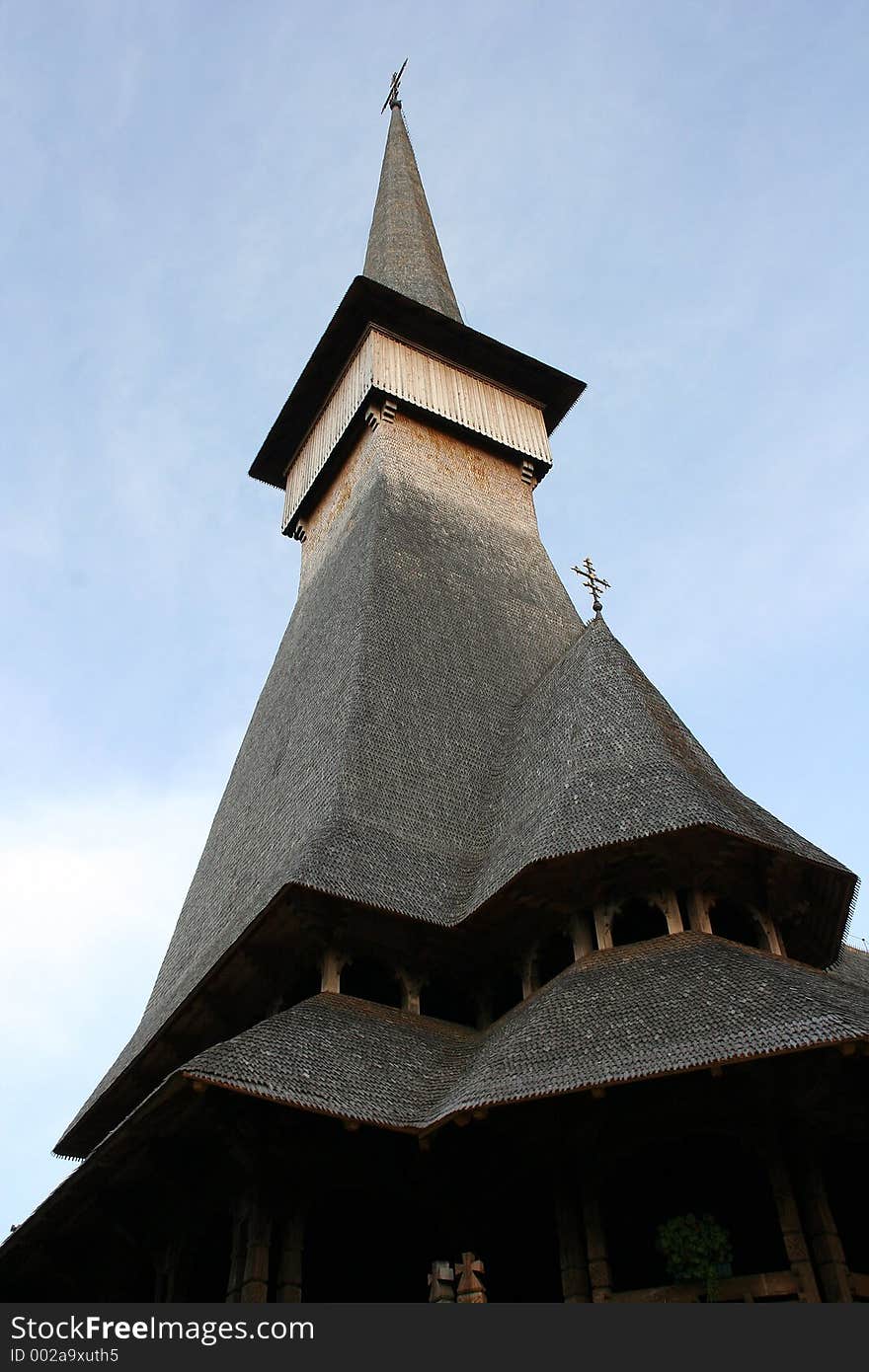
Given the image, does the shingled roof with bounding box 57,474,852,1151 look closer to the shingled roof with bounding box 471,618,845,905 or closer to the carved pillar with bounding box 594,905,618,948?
the shingled roof with bounding box 471,618,845,905

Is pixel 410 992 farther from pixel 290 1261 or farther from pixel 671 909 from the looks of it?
pixel 290 1261

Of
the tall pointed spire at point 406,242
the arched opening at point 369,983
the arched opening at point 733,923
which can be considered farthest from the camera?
the tall pointed spire at point 406,242

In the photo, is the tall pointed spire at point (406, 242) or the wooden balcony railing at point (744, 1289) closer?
the wooden balcony railing at point (744, 1289)

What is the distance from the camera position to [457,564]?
72.8ft

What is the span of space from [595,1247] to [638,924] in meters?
4.40

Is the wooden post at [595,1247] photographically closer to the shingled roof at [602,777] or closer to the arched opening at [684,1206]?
the arched opening at [684,1206]

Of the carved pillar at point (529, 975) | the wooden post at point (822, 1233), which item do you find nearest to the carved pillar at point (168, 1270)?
the carved pillar at point (529, 975)

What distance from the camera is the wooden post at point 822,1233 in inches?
390

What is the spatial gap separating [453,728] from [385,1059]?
7.07 metres

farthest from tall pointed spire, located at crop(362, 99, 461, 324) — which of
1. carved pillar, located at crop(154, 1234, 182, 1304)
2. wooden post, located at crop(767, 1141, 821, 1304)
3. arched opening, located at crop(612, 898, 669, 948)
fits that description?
wooden post, located at crop(767, 1141, 821, 1304)

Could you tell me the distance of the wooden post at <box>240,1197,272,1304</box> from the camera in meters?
10.8

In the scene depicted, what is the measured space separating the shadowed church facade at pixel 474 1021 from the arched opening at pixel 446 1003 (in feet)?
0.13

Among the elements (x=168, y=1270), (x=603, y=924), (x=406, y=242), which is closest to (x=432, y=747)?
(x=603, y=924)

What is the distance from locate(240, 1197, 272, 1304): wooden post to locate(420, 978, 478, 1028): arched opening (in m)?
3.83
